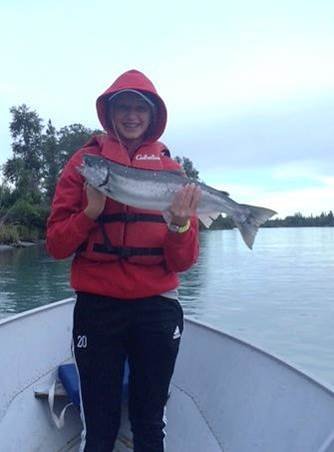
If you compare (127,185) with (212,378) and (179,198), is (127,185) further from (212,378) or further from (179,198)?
(212,378)

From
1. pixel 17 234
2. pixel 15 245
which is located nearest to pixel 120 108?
pixel 15 245

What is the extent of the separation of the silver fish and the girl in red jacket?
0.06m

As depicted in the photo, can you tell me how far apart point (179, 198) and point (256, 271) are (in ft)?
86.8

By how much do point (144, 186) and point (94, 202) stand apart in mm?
293

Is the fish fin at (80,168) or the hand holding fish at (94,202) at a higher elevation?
the fish fin at (80,168)

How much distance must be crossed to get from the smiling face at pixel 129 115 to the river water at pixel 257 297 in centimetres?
476

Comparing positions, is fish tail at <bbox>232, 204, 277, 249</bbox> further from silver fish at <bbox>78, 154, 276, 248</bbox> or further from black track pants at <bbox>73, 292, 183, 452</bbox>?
black track pants at <bbox>73, 292, 183, 452</bbox>

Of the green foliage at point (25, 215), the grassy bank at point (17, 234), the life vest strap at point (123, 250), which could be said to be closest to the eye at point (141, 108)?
the life vest strap at point (123, 250)

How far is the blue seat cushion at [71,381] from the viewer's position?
12.6 feet

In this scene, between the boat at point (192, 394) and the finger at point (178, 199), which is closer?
the finger at point (178, 199)

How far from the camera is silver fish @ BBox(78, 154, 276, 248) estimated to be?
2.94 m

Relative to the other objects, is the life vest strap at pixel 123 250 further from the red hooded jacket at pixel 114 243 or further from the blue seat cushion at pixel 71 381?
the blue seat cushion at pixel 71 381

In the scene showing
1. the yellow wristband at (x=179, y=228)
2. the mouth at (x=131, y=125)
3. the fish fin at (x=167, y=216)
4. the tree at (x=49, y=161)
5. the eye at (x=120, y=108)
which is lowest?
the yellow wristband at (x=179, y=228)

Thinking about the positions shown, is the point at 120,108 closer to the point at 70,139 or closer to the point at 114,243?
the point at 114,243
